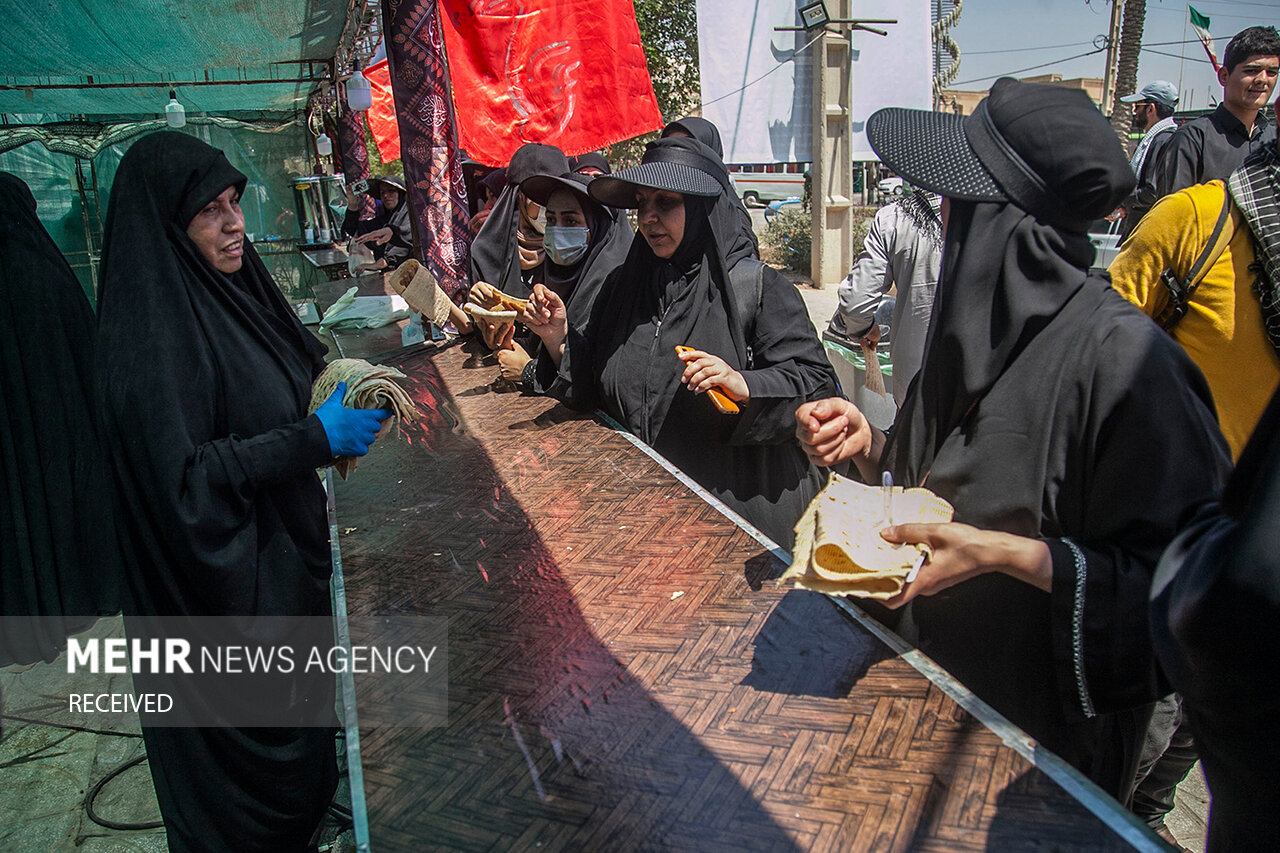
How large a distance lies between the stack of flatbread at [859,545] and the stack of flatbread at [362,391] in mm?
1406

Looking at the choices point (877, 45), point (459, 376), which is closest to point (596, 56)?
point (459, 376)

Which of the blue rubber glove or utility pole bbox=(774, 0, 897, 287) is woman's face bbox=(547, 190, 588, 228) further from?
utility pole bbox=(774, 0, 897, 287)

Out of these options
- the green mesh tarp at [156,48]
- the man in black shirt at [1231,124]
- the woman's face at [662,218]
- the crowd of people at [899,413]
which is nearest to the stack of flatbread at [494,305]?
the crowd of people at [899,413]

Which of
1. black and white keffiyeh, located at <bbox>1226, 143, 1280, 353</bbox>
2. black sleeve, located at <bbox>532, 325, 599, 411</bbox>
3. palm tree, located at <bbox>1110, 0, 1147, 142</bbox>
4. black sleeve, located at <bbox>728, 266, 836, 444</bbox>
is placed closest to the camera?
black and white keffiyeh, located at <bbox>1226, 143, 1280, 353</bbox>

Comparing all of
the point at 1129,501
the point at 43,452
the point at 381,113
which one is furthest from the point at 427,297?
the point at 381,113

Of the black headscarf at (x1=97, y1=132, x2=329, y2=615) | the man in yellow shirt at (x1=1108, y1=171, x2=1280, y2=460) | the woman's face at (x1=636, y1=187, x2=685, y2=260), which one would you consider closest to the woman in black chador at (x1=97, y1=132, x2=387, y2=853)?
the black headscarf at (x1=97, y1=132, x2=329, y2=615)

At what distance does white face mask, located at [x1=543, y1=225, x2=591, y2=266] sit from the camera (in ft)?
11.9

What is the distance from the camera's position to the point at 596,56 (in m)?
6.32

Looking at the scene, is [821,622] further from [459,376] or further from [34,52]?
[34,52]

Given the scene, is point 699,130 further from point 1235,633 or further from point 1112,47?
point 1112,47

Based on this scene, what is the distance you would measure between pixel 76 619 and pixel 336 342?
7.97 feet

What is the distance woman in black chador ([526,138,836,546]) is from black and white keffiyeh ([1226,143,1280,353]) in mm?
1288

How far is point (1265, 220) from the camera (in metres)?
2.32

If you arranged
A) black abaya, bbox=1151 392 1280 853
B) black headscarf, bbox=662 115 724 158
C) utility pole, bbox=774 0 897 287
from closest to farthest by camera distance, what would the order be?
1. black abaya, bbox=1151 392 1280 853
2. black headscarf, bbox=662 115 724 158
3. utility pole, bbox=774 0 897 287
